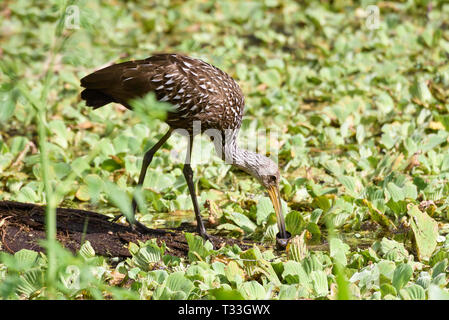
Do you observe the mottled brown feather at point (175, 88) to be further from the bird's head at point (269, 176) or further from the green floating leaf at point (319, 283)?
the green floating leaf at point (319, 283)

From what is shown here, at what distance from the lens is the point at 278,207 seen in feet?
20.7

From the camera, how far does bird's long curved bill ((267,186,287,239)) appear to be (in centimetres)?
608

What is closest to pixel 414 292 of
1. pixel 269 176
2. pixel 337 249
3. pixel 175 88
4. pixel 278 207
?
pixel 337 249

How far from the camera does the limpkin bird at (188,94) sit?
6195 mm

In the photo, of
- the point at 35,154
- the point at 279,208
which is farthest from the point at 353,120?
the point at 35,154

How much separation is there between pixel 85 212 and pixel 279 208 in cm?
163

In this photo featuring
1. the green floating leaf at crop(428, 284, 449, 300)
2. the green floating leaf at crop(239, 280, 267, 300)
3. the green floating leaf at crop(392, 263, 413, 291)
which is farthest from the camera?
the green floating leaf at crop(392, 263, 413, 291)

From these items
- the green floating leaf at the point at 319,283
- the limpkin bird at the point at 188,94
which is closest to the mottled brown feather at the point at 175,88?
the limpkin bird at the point at 188,94

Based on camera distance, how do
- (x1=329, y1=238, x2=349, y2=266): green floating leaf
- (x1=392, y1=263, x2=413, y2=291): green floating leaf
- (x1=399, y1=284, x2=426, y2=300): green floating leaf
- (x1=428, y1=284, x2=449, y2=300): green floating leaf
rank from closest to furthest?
1. (x1=428, y1=284, x2=449, y2=300): green floating leaf
2. (x1=399, y1=284, x2=426, y2=300): green floating leaf
3. (x1=392, y1=263, x2=413, y2=291): green floating leaf
4. (x1=329, y1=238, x2=349, y2=266): green floating leaf

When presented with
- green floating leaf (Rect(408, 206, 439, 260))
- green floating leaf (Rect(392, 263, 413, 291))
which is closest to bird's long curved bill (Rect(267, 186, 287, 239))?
green floating leaf (Rect(408, 206, 439, 260))

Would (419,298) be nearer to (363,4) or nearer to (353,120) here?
(353,120)

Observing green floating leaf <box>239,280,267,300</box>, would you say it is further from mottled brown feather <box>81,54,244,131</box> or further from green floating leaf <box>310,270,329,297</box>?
mottled brown feather <box>81,54,244,131</box>

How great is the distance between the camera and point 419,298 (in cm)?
458

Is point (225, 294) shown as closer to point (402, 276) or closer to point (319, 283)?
point (319, 283)
